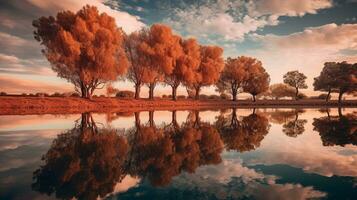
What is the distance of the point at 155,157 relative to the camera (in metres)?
10.9

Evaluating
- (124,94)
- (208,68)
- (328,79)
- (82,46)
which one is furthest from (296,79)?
(82,46)

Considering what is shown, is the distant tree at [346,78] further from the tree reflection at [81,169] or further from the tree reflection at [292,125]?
the tree reflection at [81,169]

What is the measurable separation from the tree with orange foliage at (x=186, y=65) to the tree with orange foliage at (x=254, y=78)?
73.6ft

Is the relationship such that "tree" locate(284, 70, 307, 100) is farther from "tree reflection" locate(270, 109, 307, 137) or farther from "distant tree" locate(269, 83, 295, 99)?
"tree reflection" locate(270, 109, 307, 137)

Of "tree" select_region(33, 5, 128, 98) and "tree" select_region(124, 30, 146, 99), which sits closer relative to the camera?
"tree" select_region(33, 5, 128, 98)

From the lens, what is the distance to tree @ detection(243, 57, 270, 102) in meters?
83.9

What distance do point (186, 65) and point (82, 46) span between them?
85.3 ft

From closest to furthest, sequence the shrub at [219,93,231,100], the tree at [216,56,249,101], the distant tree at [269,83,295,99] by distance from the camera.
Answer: the tree at [216,56,249,101]
the shrub at [219,93,231,100]
the distant tree at [269,83,295,99]

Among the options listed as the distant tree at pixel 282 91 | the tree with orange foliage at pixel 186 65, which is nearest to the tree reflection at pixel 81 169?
the tree with orange foliage at pixel 186 65

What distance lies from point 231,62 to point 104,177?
81025 mm

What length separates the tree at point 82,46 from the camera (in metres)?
43.9

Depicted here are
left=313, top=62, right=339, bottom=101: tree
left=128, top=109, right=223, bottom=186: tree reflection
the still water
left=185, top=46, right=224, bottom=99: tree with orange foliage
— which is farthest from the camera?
left=313, top=62, right=339, bottom=101: tree

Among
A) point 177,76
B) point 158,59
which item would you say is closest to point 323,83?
point 177,76

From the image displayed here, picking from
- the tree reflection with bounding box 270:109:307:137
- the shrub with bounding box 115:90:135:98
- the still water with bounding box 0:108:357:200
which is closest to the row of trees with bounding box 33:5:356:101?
the shrub with bounding box 115:90:135:98
